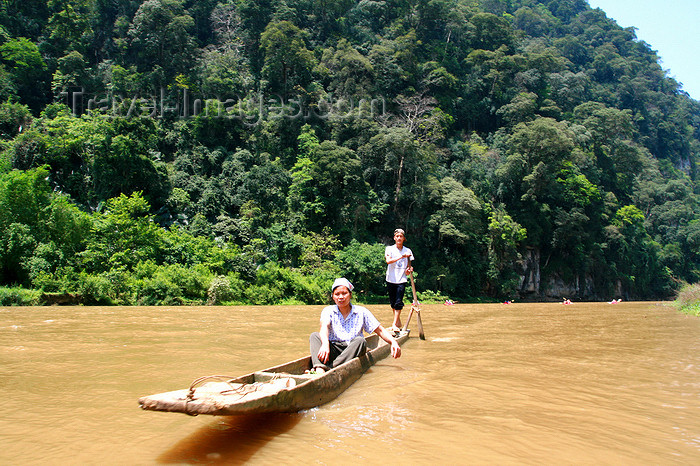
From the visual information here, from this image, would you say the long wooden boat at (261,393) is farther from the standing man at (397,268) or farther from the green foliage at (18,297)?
the green foliage at (18,297)

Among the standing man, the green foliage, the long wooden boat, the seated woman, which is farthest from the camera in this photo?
the green foliage

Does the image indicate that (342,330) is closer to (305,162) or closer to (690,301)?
(690,301)

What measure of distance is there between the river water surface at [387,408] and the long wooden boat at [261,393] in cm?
13

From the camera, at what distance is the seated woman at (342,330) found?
4.32 meters

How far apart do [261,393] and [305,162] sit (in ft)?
75.5

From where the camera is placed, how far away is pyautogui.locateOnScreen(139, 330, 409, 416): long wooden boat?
249 centimetres

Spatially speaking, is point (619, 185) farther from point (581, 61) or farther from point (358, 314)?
point (358, 314)

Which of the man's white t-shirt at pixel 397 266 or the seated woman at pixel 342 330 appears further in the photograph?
the man's white t-shirt at pixel 397 266

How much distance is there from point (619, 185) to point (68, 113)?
42.2m

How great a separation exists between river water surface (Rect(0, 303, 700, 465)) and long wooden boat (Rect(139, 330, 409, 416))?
5.0 inches

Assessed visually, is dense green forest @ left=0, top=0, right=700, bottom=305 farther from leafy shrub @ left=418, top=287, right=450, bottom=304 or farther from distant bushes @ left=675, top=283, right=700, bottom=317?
distant bushes @ left=675, top=283, right=700, bottom=317

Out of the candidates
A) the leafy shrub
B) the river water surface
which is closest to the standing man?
the river water surface

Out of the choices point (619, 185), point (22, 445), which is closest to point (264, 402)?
point (22, 445)

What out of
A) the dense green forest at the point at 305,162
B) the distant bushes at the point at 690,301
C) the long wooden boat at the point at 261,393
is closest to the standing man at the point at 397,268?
the long wooden boat at the point at 261,393
